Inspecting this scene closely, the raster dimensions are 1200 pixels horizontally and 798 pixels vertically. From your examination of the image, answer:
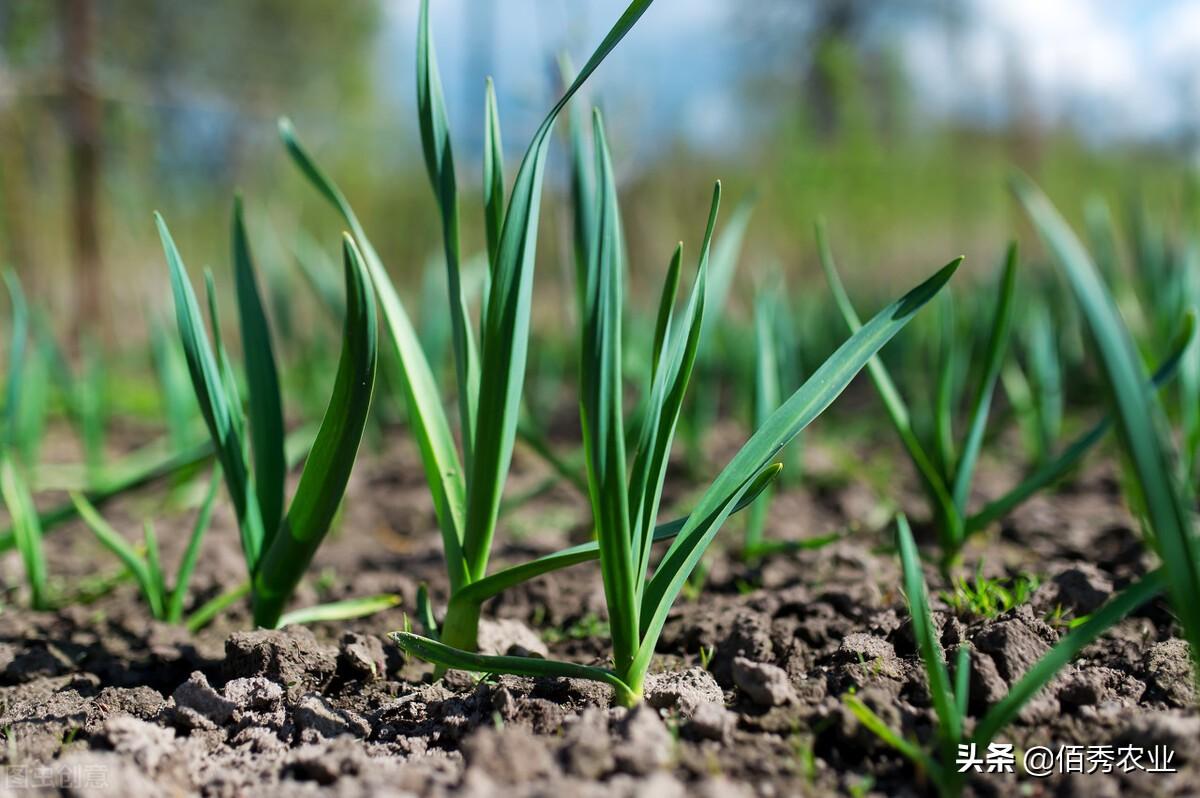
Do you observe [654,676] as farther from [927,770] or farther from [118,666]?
[118,666]

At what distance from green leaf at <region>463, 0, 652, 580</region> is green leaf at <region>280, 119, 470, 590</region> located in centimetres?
4

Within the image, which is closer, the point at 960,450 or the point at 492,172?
the point at 492,172

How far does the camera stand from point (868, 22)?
1516cm

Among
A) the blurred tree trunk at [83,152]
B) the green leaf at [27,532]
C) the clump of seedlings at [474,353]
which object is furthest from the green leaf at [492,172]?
the blurred tree trunk at [83,152]

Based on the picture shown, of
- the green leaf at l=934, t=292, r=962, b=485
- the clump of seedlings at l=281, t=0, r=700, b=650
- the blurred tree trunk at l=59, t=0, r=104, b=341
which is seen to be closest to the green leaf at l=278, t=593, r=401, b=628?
the clump of seedlings at l=281, t=0, r=700, b=650

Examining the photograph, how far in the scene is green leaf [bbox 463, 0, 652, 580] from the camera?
741 mm

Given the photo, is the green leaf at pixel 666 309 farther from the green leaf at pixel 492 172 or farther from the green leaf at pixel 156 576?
the green leaf at pixel 156 576

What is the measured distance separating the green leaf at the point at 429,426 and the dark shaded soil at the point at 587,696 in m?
0.15

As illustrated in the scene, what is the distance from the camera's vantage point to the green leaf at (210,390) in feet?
2.76

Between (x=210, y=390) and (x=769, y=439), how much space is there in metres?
0.54

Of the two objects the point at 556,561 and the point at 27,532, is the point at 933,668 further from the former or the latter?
the point at 27,532

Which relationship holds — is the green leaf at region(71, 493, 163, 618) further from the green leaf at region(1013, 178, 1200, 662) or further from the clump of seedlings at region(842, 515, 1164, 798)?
the green leaf at region(1013, 178, 1200, 662)

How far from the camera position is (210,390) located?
856mm

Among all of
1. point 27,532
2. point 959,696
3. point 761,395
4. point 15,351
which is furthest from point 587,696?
point 15,351
